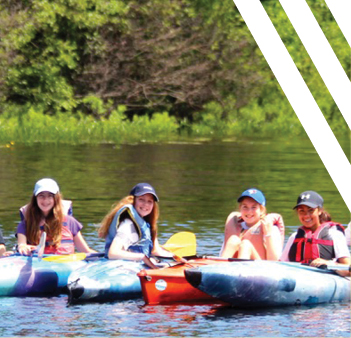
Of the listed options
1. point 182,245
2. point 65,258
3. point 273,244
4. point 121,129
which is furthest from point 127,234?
point 121,129

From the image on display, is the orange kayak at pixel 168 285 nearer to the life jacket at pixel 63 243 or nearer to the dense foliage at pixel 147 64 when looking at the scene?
the life jacket at pixel 63 243

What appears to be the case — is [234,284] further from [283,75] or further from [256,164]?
[256,164]

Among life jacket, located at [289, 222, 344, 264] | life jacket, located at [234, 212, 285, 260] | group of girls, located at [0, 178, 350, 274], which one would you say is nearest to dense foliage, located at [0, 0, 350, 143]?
group of girls, located at [0, 178, 350, 274]

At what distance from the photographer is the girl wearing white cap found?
820 cm

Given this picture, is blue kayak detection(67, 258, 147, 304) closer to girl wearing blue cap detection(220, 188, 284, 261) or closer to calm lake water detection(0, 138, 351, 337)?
calm lake water detection(0, 138, 351, 337)

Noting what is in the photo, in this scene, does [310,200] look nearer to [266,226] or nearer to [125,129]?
[266,226]

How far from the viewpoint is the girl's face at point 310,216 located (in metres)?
7.83

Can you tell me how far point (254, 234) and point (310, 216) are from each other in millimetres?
512

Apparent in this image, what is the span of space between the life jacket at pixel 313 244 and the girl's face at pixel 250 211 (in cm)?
34

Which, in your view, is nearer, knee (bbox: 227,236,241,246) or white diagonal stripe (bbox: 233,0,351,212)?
white diagonal stripe (bbox: 233,0,351,212)

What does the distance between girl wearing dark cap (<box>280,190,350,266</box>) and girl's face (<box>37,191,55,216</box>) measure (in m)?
1.83

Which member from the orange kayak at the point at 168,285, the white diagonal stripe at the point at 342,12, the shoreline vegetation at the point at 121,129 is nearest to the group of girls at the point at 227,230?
the orange kayak at the point at 168,285

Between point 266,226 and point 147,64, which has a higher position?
point 147,64

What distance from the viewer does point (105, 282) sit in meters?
7.73
